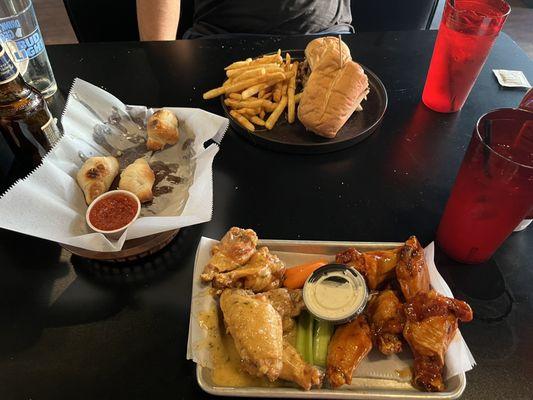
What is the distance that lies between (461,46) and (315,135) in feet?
2.04

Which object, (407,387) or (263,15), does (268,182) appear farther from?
(263,15)

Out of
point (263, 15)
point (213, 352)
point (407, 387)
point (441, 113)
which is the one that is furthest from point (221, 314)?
point (263, 15)

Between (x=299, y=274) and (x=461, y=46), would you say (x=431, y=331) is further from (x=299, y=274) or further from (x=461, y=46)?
(x=461, y=46)

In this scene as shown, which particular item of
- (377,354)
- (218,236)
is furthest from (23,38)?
(377,354)

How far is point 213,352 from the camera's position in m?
1.02

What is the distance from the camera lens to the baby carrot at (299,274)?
1146mm

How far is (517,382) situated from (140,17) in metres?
2.22

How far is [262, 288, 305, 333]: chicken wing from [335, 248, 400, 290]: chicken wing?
6.0 inches

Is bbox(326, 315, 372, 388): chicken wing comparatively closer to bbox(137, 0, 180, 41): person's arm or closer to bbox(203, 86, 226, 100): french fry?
bbox(203, 86, 226, 100): french fry

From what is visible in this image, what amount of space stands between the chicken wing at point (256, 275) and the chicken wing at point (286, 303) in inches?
1.3

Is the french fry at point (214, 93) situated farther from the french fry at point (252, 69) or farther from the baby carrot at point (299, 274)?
the baby carrot at point (299, 274)

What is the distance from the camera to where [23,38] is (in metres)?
1.75

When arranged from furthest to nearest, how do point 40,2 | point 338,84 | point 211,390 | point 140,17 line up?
point 40,2, point 140,17, point 338,84, point 211,390

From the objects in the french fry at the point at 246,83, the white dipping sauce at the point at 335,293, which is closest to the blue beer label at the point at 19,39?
the french fry at the point at 246,83
